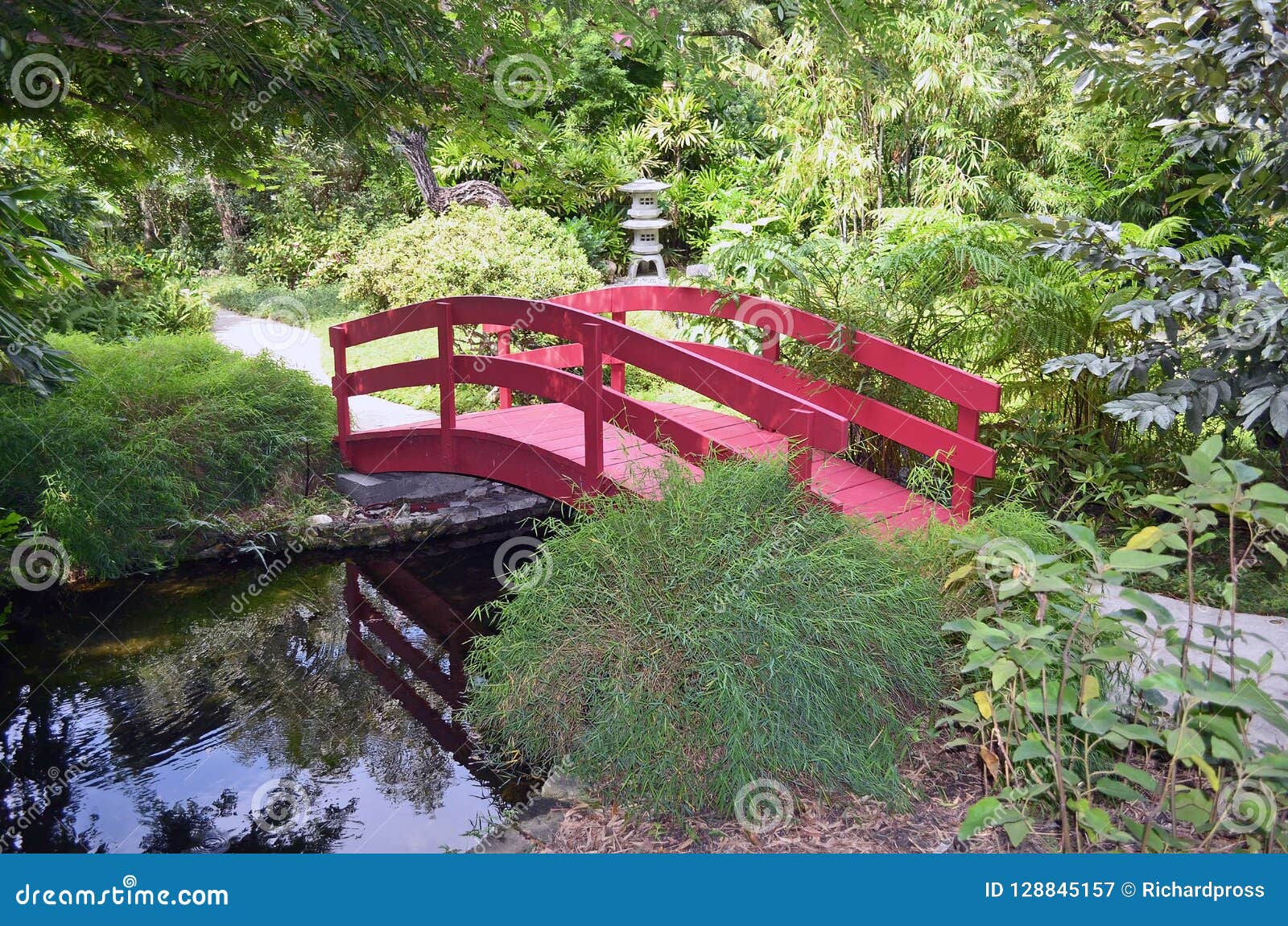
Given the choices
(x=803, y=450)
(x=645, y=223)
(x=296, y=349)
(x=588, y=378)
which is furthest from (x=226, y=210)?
(x=803, y=450)

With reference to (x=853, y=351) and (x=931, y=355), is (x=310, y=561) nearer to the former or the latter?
(x=853, y=351)

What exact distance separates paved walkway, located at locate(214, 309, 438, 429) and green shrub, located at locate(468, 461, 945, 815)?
4.84 meters

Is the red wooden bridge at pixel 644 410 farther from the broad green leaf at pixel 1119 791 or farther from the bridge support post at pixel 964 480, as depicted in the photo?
the broad green leaf at pixel 1119 791

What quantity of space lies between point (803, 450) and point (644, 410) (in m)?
1.07

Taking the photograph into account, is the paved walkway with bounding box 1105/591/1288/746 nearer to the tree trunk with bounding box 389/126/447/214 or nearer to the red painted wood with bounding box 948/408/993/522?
the red painted wood with bounding box 948/408/993/522

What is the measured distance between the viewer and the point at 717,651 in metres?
3.92

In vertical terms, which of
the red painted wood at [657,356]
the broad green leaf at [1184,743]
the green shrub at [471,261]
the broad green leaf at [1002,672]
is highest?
the green shrub at [471,261]

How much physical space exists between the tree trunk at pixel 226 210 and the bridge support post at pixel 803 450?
14397 mm

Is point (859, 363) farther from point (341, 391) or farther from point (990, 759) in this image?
point (341, 391)

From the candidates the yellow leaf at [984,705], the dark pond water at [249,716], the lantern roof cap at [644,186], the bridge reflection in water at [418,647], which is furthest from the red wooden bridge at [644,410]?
the lantern roof cap at [644,186]

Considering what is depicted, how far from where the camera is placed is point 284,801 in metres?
4.36

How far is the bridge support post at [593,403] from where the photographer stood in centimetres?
555

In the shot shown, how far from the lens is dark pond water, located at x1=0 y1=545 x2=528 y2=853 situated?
13.8ft

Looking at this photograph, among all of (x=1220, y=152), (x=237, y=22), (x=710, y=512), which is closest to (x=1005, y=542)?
(x=710, y=512)
